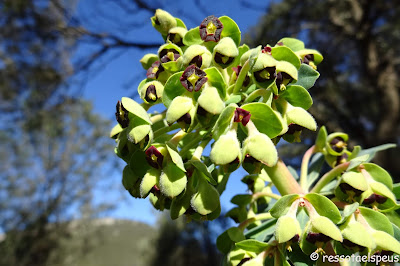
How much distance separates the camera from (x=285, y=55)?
2.81 ft

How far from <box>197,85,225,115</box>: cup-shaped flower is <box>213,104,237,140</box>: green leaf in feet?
0.08

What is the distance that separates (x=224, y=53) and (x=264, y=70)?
0.40 feet

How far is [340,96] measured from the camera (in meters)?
4.83

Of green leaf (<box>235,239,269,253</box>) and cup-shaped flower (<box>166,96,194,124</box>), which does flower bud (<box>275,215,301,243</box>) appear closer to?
green leaf (<box>235,239,269,253</box>)

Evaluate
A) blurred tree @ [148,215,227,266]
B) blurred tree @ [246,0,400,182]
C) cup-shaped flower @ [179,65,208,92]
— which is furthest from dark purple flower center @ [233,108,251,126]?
blurred tree @ [148,215,227,266]

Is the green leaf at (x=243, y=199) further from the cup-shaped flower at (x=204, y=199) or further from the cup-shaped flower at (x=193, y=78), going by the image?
the cup-shaped flower at (x=193, y=78)

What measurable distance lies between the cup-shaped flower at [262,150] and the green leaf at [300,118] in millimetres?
116

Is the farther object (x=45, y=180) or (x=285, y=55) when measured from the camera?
(x=45, y=180)

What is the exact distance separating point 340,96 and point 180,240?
9.02 metres

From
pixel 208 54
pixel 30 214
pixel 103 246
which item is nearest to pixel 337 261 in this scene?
pixel 208 54

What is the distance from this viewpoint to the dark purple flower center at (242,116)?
30.2 inches

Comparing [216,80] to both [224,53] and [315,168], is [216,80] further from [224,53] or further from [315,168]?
[315,168]

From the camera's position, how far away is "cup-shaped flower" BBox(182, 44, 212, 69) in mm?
837

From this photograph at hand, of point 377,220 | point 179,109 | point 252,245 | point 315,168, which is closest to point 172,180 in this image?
point 179,109
